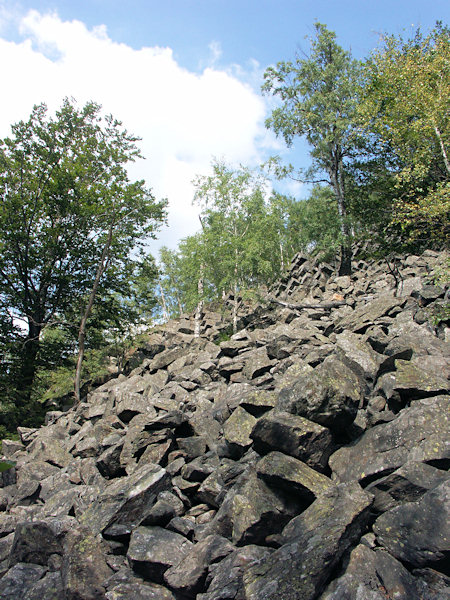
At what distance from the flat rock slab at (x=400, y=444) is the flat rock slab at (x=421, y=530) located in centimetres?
83

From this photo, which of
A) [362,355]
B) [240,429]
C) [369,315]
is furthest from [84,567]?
[369,315]

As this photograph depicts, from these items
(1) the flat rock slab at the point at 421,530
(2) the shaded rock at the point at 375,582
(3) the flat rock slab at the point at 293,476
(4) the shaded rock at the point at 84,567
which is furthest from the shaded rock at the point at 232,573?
(4) the shaded rock at the point at 84,567

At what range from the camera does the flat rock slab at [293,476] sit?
579 centimetres

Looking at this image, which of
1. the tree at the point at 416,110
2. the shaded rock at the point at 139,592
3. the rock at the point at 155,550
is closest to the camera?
the shaded rock at the point at 139,592

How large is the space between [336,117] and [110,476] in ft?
98.9

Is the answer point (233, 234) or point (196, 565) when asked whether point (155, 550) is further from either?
point (233, 234)

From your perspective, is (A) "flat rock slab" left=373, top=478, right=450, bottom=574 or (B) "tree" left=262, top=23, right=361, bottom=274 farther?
(B) "tree" left=262, top=23, right=361, bottom=274

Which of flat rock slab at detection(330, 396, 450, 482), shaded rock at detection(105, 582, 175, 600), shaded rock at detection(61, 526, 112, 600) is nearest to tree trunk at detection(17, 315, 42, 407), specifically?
shaded rock at detection(61, 526, 112, 600)

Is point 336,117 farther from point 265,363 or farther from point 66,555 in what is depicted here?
point 66,555

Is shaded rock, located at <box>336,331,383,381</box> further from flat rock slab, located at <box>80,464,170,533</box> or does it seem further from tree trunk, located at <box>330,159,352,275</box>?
tree trunk, located at <box>330,159,352,275</box>

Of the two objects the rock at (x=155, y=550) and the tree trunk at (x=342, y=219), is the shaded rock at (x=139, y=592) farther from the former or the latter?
the tree trunk at (x=342, y=219)

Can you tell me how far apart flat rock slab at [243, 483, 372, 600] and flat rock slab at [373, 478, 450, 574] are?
1.15ft

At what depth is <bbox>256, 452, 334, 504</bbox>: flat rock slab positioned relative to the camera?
5785 mm

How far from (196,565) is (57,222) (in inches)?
980
